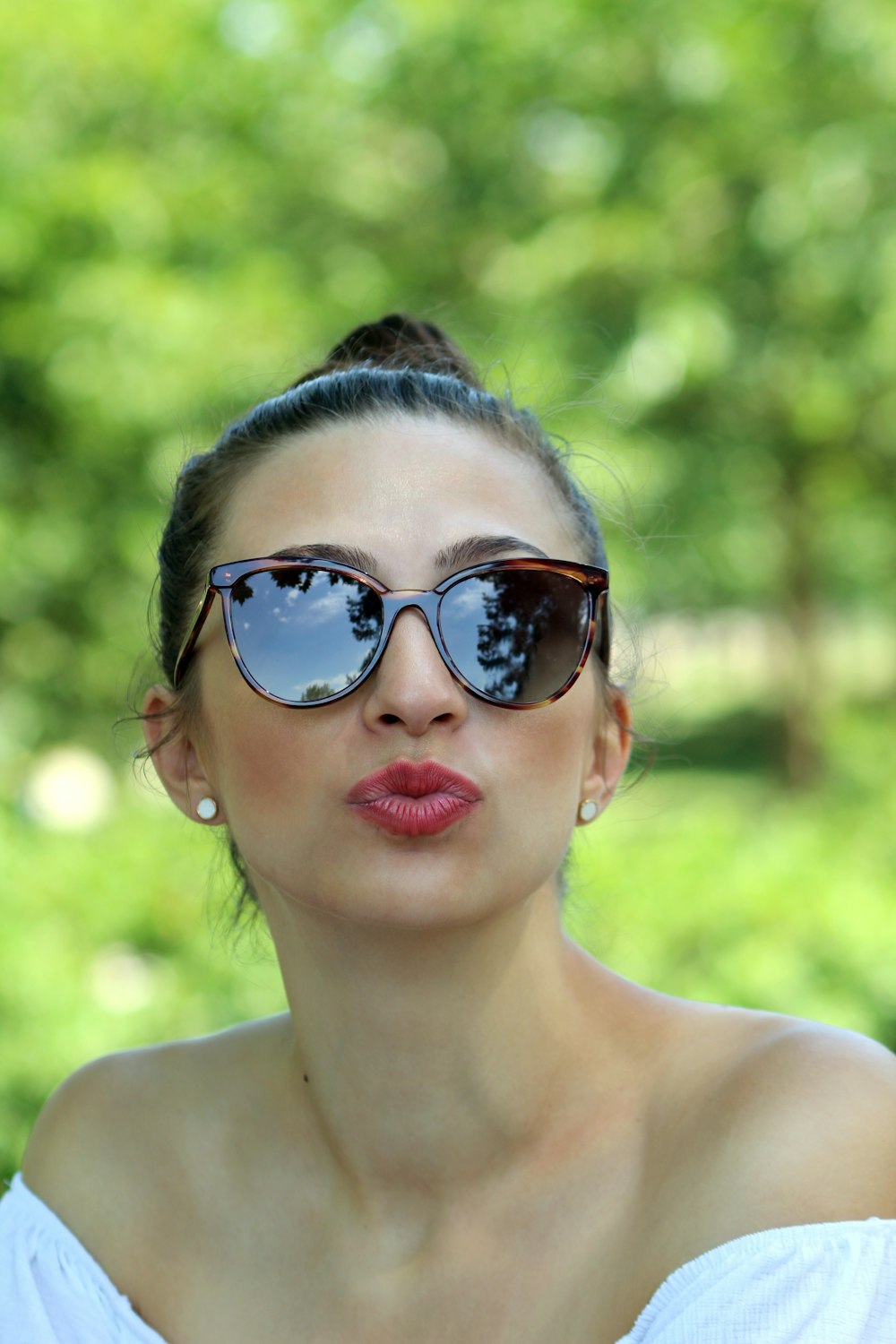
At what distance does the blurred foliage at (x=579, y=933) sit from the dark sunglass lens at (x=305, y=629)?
2.01 metres

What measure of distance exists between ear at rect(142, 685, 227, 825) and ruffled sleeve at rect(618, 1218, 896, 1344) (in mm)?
957

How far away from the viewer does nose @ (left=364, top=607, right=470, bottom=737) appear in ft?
5.48

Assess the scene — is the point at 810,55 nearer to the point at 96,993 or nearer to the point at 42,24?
the point at 42,24

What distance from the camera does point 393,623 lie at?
5.59ft

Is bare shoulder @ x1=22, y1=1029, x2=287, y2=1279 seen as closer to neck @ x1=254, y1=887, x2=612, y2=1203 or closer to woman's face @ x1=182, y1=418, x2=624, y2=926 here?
neck @ x1=254, y1=887, x2=612, y2=1203

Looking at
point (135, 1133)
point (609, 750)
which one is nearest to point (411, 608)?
point (609, 750)

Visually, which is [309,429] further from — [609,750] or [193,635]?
[609,750]

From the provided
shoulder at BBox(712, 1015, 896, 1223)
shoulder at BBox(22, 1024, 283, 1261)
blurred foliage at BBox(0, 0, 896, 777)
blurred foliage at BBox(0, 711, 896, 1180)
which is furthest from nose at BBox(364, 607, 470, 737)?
blurred foliage at BBox(0, 0, 896, 777)

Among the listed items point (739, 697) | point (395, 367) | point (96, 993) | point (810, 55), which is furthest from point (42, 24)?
point (739, 697)

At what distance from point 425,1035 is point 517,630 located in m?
0.59

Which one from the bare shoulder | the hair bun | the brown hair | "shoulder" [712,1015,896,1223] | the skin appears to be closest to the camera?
"shoulder" [712,1015,896,1223]

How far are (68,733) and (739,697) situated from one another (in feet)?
52.2

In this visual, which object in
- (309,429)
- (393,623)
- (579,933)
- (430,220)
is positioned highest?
(430,220)

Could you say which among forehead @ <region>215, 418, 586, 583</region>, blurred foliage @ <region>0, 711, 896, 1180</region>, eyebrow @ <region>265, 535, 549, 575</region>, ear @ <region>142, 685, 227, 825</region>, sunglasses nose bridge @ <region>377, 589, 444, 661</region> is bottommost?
blurred foliage @ <region>0, 711, 896, 1180</region>
